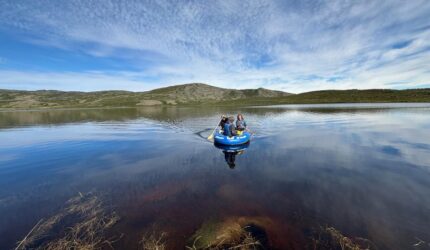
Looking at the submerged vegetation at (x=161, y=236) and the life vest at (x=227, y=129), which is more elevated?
the life vest at (x=227, y=129)

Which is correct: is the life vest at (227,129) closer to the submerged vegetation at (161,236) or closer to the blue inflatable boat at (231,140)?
the blue inflatable boat at (231,140)

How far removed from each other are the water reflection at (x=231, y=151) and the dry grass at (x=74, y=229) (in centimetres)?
903

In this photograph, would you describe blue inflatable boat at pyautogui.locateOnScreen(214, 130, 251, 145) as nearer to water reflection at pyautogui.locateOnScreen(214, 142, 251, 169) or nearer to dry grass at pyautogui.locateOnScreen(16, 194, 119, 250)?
water reflection at pyautogui.locateOnScreen(214, 142, 251, 169)

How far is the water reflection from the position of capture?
643 inches

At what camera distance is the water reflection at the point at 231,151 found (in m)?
16.3

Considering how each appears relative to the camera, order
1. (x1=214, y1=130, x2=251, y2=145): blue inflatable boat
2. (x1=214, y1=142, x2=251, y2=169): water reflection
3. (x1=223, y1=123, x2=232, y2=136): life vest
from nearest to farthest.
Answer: (x1=214, y1=142, x2=251, y2=169): water reflection
(x1=214, y1=130, x2=251, y2=145): blue inflatable boat
(x1=223, y1=123, x2=232, y2=136): life vest

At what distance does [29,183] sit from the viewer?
12.9 meters

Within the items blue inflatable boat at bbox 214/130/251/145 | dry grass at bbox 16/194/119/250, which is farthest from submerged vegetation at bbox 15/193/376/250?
blue inflatable boat at bbox 214/130/251/145

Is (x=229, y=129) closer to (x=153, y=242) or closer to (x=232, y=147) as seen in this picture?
(x=232, y=147)

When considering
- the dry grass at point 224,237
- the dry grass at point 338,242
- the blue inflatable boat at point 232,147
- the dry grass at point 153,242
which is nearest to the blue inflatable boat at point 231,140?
the blue inflatable boat at point 232,147

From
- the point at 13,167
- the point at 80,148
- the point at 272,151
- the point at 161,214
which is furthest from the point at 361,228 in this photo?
the point at 80,148

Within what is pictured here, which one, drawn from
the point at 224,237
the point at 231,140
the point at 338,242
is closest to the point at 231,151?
the point at 231,140

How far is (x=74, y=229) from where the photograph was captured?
7719 millimetres

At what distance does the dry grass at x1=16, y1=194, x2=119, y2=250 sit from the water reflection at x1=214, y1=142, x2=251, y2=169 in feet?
29.6
